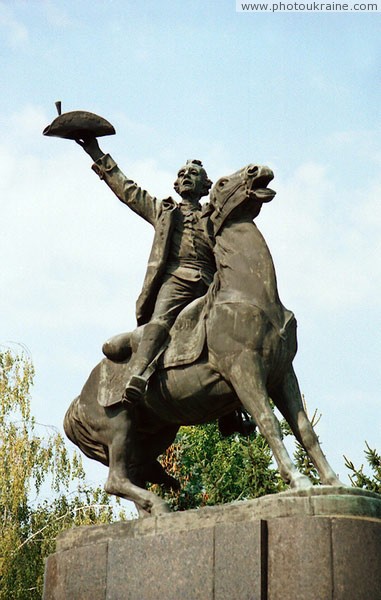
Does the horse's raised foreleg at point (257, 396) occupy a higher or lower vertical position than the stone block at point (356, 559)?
higher

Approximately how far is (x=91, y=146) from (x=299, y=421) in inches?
141

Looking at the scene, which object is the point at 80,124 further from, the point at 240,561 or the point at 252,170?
the point at 240,561

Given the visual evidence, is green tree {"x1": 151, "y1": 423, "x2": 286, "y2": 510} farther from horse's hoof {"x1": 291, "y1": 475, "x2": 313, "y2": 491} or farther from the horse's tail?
horse's hoof {"x1": 291, "y1": 475, "x2": 313, "y2": 491}

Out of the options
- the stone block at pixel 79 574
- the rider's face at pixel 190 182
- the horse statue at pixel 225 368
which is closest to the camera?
the horse statue at pixel 225 368

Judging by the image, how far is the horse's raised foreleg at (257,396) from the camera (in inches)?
282

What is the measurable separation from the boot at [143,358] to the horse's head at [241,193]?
97 cm

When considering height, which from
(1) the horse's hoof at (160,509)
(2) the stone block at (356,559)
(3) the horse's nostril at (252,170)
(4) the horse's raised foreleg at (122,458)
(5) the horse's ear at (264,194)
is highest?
(3) the horse's nostril at (252,170)

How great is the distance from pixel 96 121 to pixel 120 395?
2.74m

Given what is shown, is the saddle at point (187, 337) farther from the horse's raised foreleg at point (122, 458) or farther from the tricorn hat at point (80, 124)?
the tricorn hat at point (80, 124)

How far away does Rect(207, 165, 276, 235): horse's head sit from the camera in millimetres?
7855

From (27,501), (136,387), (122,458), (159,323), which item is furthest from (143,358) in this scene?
(27,501)

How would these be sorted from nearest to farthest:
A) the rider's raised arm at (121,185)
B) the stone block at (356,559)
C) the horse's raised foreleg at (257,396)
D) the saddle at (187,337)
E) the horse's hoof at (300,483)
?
1. the stone block at (356,559)
2. the horse's hoof at (300,483)
3. the horse's raised foreleg at (257,396)
4. the saddle at (187,337)
5. the rider's raised arm at (121,185)

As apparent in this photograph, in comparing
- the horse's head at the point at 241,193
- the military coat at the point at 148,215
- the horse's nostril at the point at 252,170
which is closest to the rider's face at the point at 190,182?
the military coat at the point at 148,215

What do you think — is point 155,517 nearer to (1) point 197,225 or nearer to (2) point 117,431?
(2) point 117,431
